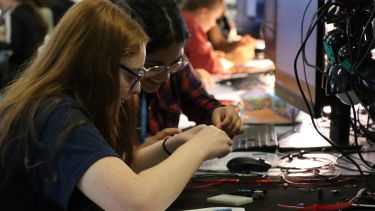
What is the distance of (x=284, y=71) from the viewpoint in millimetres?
2027

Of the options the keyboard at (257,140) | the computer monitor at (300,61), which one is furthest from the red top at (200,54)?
the keyboard at (257,140)

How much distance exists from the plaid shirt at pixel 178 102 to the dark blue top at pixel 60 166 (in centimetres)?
87

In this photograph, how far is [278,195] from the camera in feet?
4.43

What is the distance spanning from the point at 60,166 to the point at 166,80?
772 millimetres

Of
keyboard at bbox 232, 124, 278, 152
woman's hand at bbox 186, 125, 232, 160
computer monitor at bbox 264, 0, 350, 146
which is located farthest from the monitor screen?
woman's hand at bbox 186, 125, 232, 160

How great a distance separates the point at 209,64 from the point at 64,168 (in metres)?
2.02

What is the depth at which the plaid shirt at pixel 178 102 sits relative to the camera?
1.93 m

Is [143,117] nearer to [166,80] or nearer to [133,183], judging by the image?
[166,80]

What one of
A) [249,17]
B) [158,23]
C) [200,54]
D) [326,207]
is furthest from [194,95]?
[249,17]

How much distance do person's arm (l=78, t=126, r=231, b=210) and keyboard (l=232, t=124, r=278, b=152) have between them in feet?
2.46

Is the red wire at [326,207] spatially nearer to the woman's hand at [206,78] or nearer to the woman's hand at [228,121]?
the woman's hand at [228,121]

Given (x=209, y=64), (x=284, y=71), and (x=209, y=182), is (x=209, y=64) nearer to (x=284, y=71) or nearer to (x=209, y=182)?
(x=284, y=71)

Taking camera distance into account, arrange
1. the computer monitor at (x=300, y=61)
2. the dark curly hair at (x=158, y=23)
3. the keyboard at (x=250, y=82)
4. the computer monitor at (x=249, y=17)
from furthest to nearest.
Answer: the computer monitor at (x=249, y=17)
the keyboard at (x=250, y=82)
the computer monitor at (x=300, y=61)
the dark curly hair at (x=158, y=23)

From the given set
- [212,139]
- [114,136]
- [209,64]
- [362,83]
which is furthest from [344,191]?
[209,64]
